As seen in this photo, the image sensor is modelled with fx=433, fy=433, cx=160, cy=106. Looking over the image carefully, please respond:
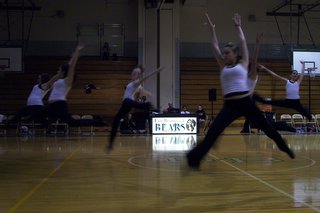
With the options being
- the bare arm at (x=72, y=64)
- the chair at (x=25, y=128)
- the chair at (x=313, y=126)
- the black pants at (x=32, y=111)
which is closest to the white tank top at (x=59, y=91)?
the bare arm at (x=72, y=64)

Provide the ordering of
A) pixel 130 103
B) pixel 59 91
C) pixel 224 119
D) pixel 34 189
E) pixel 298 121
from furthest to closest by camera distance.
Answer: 1. pixel 298 121
2. pixel 130 103
3. pixel 59 91
4. pixel 34 189
5. pixel 224 119

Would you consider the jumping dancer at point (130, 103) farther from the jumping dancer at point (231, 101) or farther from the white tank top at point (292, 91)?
the white tank top at point (292, 91)

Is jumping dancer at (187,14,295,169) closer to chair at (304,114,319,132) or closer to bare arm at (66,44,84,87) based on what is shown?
bare arm at (66,44,84,87)

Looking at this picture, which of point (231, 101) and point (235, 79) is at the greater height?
point (235, 79)

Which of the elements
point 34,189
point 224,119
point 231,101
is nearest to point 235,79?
point 231,101

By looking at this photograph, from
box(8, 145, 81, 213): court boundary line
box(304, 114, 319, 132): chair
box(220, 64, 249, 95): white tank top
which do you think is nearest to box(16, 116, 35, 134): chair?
box(8, 145, 81, 213): court boundary line

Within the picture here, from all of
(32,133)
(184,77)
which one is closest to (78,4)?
(184,77)

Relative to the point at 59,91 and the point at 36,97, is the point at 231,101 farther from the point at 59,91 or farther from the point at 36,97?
the point at 36,97

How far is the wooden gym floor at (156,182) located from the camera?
19.3 feet

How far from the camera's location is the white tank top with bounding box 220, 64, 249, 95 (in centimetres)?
580

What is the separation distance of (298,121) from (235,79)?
19.3m

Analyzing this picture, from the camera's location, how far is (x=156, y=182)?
7.60 m

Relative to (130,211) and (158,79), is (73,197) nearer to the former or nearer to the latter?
(130,211)

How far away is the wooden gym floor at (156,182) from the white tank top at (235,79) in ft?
5.17
